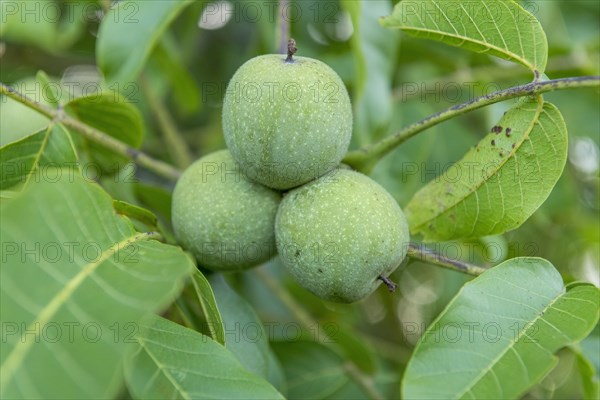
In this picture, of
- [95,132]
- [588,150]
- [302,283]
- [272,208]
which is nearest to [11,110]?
[95,132]

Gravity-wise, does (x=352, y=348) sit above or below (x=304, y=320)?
below

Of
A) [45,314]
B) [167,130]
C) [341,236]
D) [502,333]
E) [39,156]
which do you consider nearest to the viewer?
[45,314]

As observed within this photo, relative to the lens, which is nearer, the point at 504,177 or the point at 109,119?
the point at 504,177

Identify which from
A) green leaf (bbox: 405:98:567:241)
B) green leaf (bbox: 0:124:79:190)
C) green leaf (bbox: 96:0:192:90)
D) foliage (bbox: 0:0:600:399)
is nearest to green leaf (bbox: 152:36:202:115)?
foliage (bbox: 0:0:600:399)

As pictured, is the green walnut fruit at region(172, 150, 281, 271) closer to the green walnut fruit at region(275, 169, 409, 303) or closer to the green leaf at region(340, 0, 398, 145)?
the green walnut fruit at region(275, 169, 409, 303)

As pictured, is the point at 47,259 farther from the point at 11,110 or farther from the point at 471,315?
the point at 11,110

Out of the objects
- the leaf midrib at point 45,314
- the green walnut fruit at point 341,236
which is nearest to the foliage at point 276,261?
the leaf midrib at point 45,314

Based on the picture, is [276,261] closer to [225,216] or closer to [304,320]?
[304,320]

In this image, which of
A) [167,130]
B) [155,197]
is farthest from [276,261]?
[155,197]
